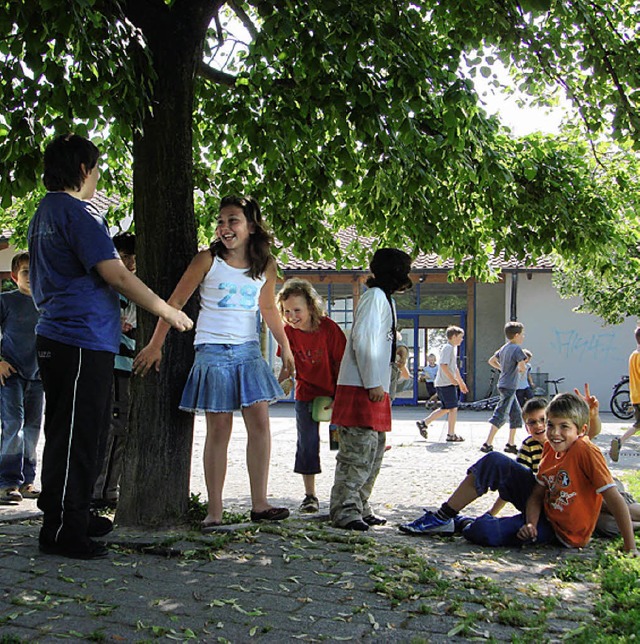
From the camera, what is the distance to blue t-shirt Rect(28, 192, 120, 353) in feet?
14.6

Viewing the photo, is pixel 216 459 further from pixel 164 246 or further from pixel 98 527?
pixel 164 246

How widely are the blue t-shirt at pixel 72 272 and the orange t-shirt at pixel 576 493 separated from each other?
9.25 feet

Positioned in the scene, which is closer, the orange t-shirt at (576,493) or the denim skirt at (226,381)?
the denim skirt at (226,381)

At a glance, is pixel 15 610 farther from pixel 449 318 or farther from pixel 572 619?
pixel 449 318

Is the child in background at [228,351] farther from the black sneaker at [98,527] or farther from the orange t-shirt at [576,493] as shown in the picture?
the orange t-shirt at [576,493]

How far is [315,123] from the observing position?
738 cm

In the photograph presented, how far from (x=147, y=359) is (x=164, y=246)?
78 cm

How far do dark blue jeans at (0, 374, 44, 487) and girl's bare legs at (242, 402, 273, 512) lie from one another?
2407mm

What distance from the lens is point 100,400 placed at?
14.8 feet

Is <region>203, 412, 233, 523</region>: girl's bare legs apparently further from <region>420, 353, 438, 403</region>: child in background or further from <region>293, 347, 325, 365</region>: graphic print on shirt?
<region>420, 353, 438, 403</region>: child in background

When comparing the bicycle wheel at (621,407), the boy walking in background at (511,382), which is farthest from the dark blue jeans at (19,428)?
the bicycle wheel at (621,407)

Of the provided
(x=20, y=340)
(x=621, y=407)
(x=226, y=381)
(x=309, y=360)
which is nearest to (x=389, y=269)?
(x=309, y=360)

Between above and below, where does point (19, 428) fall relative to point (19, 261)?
below

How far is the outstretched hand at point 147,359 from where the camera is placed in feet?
17.0
